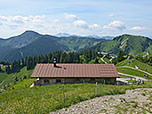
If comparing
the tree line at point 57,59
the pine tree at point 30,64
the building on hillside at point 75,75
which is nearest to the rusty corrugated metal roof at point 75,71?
the building on hillside at point 75,75

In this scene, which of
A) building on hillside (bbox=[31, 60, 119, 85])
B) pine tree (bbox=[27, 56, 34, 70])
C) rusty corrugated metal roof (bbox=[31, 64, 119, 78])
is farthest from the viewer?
pine tree (bbox=[27, 56, 34, 70])

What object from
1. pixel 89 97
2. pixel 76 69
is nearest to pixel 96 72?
pixel 76 69

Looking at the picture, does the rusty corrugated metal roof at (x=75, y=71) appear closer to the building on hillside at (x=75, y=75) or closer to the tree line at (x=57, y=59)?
the building on hillside at (x=75, y=75)

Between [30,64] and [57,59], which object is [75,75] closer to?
[57,59]

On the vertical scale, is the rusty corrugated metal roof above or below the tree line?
above

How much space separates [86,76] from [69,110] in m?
Result: 27.7

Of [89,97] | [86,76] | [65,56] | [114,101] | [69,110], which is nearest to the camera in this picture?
[69,110]

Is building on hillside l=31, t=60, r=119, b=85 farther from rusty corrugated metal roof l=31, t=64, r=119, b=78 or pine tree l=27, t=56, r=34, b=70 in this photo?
pine tree l=27, t=56, r=34, b=70

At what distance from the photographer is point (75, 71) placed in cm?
4306

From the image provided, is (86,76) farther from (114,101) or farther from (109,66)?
(114,101)

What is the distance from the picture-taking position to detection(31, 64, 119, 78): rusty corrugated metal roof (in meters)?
41.3

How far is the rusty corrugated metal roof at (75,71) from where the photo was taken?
41344mm

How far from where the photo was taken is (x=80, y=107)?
547 inches

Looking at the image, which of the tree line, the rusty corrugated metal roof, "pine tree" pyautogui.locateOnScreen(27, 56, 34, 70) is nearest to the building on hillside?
the rusty corrugated metal roof
